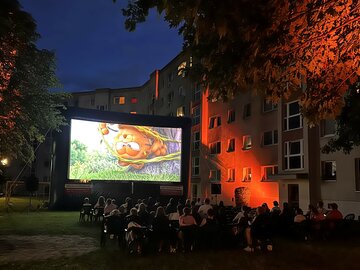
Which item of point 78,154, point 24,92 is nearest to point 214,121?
point 78,154

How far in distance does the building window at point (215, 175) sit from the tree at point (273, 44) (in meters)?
30.9

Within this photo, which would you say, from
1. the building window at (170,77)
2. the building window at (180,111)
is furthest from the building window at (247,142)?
the building window at (170,77)

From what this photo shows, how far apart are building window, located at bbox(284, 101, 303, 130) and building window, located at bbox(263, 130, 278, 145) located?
268 cm

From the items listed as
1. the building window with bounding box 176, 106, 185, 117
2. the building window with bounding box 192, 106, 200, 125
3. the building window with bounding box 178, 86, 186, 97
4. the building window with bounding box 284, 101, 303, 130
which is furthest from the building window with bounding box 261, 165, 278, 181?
the building window with bounding box 178, 86, 186, 97

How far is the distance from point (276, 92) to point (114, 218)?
6962mm

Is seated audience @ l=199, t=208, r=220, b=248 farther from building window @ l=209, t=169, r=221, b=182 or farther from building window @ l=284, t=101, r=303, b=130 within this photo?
Answer: building window @ l=209, t=169, r=221, b=182

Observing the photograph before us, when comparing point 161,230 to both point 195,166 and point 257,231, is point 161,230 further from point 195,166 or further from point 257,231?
point 195,166

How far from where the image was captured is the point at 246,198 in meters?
30.2

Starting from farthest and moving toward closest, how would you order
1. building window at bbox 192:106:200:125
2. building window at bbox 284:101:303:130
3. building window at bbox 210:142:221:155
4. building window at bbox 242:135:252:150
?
building window at bbox 192:106:200:125 → building window at bbox 210:142:221:155 → building window at bbox 242:135:252:150 → building window at bbox 284:101:303:130

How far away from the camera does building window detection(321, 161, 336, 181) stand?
79.2 feet

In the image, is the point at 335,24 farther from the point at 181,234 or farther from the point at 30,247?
the point at 30,247

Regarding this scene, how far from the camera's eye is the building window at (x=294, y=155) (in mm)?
26312

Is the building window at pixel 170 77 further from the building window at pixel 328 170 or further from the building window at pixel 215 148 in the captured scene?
the building window at pixel 328 170

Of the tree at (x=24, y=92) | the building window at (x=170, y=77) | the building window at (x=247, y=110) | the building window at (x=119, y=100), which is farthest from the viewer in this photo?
the building window at (x=119, y=100)
